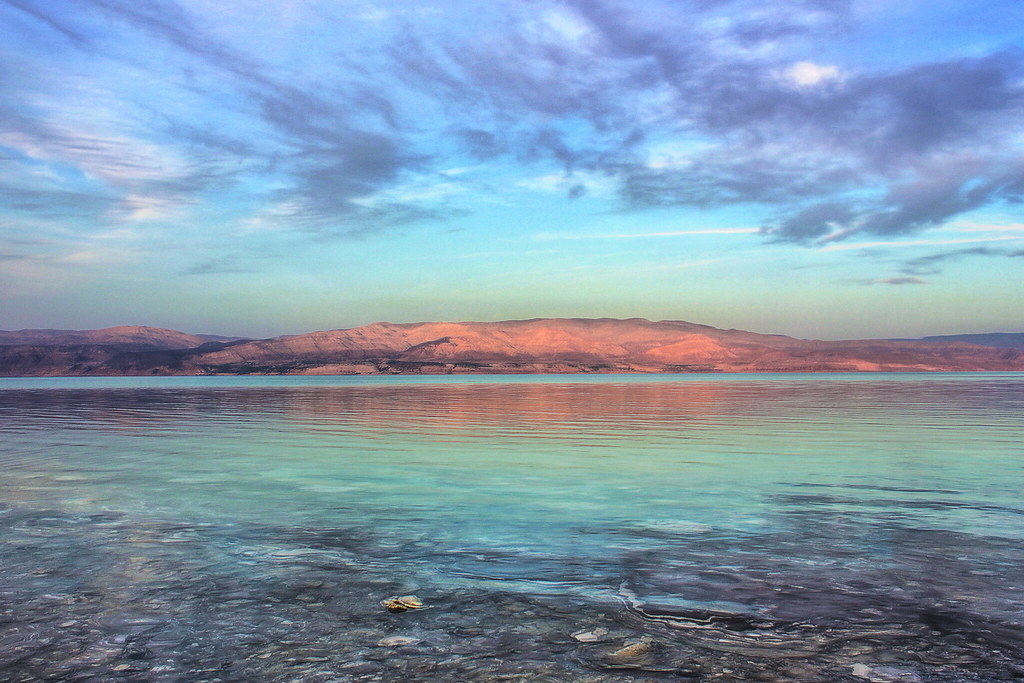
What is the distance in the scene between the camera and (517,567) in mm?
8797

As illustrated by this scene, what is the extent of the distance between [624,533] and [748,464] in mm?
8845

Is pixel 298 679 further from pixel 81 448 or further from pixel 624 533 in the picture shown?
pixel 81 448

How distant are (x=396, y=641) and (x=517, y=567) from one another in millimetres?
2718

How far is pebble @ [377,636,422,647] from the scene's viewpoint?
6199 mm

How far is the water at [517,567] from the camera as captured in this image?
588cm

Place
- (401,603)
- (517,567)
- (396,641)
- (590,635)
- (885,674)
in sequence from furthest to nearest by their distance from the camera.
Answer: (517,567) < (401,603) < (590,635) < (396,641) < (885,674)

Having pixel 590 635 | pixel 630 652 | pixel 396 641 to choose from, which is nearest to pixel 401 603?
pixel 396 641

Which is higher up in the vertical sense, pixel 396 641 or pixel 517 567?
pixel 396 641

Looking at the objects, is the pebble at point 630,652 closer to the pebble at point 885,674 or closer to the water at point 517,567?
the water at point 517,567

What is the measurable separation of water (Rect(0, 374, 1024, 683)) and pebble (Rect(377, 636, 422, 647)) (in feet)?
0.08

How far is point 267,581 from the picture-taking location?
8.16 m

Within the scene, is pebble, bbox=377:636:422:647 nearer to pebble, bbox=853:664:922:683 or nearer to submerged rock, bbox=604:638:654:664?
submerged rock, bbox=604:638:654:664

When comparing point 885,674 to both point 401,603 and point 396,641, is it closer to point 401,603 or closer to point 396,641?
point 396,641

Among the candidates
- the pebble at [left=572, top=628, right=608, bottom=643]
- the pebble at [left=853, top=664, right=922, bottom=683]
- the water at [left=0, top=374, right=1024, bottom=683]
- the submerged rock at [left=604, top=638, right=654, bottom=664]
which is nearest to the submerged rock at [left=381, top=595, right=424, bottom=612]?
the water at [left=0, top=374, right=1024, bottom=683]
